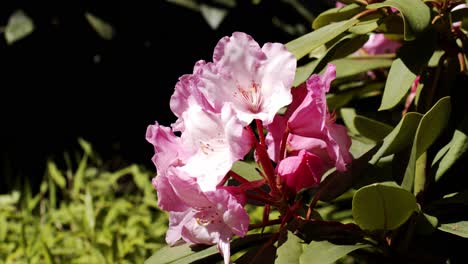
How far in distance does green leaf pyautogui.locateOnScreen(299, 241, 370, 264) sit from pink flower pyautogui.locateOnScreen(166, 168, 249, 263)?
0.32 feet

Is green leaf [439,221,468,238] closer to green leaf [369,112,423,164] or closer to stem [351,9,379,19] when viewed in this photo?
green leaf [369,112,423,164]

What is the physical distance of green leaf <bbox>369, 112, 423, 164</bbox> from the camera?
1.17 meters

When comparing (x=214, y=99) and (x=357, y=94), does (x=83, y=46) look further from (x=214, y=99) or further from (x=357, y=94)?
(x=214, y=99)

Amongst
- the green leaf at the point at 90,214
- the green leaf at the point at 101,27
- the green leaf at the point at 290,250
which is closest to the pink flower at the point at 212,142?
the green leaf at the point at 290,250

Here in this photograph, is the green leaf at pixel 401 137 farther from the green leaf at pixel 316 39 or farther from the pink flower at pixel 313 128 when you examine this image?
the green leaf at pixel 316 39

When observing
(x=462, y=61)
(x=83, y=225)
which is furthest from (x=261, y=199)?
(x=83, y=225)

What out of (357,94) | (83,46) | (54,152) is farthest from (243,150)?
(54,152)

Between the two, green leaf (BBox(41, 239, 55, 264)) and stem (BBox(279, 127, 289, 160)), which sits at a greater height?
stem (BBox(279, 127, 289, 160))

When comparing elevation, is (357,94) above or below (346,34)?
below

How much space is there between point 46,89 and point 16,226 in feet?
3.64

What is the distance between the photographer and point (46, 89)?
3420 millimetres

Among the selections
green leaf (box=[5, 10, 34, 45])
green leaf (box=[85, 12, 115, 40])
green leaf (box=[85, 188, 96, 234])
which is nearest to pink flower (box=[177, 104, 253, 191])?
green leaf (box=[85, 188, 96, 234])

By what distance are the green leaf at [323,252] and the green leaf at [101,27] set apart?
6.58 feet

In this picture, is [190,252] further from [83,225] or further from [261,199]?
[83,225]
